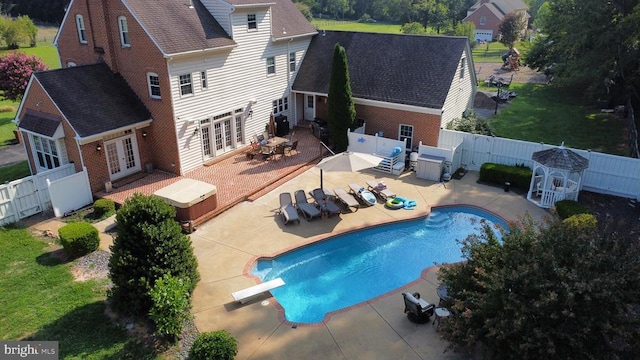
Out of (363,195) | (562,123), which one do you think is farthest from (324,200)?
(562,123)

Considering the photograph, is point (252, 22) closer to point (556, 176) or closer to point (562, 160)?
point (562, 160)

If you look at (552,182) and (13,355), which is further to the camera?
(552,182)

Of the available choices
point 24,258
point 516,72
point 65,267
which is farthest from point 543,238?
point 516,72

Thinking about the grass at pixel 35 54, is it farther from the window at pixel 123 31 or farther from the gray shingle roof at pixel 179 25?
the gray shingle roof at pixel 179 25

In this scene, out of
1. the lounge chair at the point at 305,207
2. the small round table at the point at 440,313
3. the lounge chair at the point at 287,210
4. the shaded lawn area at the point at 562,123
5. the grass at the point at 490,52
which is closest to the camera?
the small round table at the point at 440,313

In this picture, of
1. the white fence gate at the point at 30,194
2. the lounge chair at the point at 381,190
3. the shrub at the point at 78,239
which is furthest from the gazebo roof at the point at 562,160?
the white fence gate at the point at 30,194

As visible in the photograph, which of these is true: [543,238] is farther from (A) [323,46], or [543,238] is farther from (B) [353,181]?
(A) [323,46]

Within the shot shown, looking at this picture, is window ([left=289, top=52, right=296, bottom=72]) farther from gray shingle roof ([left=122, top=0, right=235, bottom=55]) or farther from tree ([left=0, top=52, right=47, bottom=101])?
tree ([left=0, top=52, right=47, bottom=101])
